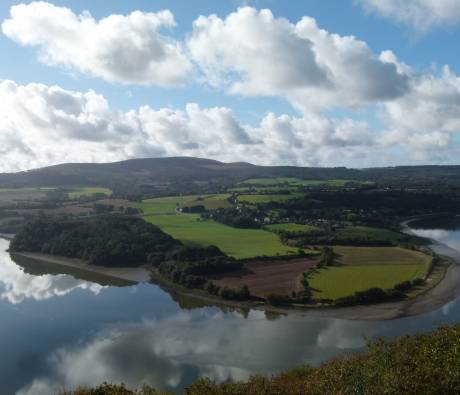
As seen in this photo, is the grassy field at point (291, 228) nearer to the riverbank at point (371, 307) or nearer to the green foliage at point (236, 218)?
the green foliage at point (236, 218)

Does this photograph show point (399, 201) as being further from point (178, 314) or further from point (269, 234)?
point (178, 314)

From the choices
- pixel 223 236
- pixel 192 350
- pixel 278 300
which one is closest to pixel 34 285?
pixel 192 350

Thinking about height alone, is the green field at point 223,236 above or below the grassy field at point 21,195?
below

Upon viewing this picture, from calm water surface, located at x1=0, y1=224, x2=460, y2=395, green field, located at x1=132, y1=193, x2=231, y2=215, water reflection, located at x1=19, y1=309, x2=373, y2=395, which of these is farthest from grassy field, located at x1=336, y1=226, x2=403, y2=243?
water reflection, located at x1=19, y1=309, x2=373, y2=395

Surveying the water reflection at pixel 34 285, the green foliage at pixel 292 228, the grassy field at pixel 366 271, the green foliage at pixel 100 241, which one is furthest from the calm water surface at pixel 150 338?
the green foliage at pixel 292 228

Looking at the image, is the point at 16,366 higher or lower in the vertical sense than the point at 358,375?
lower

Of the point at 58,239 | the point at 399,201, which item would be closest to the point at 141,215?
the point at 58,239

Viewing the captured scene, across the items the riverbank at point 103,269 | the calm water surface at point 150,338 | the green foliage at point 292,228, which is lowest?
the calm water surface at point 150,338

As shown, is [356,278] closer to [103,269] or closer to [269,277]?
[269,277]
